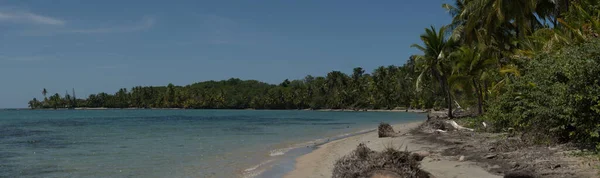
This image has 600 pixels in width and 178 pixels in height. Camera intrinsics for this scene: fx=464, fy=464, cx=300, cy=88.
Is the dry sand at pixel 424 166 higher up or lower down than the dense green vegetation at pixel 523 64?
lower down

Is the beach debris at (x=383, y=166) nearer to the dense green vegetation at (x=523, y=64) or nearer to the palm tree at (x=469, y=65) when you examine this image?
the dense green vegetation at (x=523, y=64)

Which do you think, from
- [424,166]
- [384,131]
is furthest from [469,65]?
[424,166]

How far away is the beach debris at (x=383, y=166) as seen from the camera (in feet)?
25.3

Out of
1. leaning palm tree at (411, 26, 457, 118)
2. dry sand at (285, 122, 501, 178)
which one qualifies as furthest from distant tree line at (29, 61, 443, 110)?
dry sand at (285, 122, 501, 178)

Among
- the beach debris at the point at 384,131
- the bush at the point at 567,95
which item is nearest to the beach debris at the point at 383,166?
the bush at the point at 567,95

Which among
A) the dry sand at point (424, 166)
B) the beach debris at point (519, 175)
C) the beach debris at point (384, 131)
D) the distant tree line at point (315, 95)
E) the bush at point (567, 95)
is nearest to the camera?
the beach debris at point (519, 175)

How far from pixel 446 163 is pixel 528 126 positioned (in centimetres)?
309

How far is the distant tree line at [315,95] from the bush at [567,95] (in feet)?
134

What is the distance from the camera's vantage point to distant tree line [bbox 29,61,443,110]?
99.1 meters

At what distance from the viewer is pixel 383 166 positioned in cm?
797

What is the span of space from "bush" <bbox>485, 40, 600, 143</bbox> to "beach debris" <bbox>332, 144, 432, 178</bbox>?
338cm

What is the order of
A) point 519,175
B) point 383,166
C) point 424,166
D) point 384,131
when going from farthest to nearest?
point 384,131 → point 424,166 → point 383,166 → point 519,175

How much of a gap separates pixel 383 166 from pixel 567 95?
4.39 meters

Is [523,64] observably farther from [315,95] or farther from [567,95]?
[315,95]
